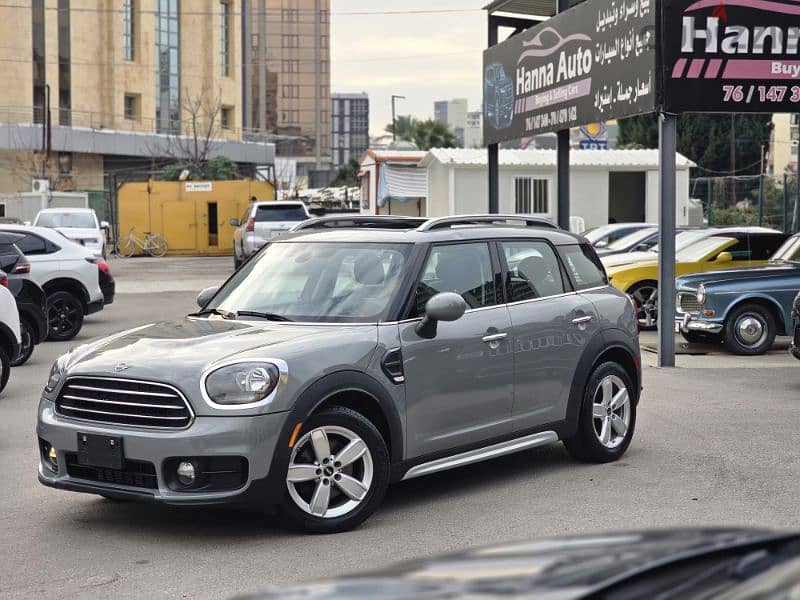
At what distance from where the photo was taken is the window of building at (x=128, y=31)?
75.1 m

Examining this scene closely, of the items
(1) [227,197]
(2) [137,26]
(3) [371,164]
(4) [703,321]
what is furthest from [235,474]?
(2) [137,26]

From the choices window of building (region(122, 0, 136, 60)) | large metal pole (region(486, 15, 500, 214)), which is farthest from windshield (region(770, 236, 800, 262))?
window of building (region(122, 0, 136, 60))

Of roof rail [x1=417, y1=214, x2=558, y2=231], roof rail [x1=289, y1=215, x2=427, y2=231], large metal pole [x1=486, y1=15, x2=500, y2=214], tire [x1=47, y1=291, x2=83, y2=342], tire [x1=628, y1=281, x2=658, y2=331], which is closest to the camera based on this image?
roof rail [x1=417, y1=214, x2=558, y2=231]

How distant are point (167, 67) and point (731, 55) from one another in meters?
68.3

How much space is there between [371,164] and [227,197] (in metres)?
6.51

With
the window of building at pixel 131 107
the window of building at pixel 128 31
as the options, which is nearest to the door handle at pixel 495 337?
the window of building at pixel 128 31

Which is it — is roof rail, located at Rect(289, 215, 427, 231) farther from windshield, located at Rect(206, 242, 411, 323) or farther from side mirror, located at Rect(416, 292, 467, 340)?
side mirror, located at Rect(416, 292, 467, 340)

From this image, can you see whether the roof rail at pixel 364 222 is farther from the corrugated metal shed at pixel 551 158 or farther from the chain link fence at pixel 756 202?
the corrugated metal shed at pixel 551 158

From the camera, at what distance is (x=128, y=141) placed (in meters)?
70.4

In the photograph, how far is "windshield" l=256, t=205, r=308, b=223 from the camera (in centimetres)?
3306

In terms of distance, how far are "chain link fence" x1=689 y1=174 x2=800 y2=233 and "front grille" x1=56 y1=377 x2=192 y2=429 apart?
22.2 m

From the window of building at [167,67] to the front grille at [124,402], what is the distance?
73.0 metres

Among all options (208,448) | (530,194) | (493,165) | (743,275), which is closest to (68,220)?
(493,165)

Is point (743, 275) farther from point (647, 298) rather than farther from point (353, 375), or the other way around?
point (353, 375)
